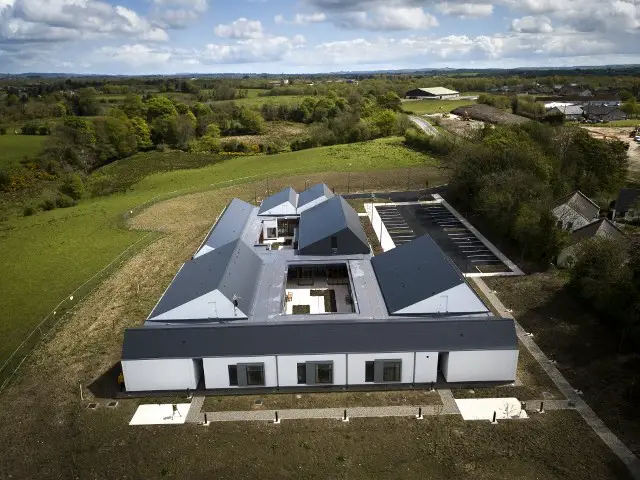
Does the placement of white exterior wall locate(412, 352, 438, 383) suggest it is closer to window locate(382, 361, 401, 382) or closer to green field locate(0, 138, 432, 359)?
window locate(382, 361, 401, 382)

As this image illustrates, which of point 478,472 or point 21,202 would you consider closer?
point 478,472

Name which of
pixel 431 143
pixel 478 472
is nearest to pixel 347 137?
pixel 431 143

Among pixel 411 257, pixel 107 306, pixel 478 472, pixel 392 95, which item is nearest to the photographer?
pixel 478 472

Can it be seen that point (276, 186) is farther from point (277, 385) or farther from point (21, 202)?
point (277, 385)

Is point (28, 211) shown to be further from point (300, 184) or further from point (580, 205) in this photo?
point (580, 205)

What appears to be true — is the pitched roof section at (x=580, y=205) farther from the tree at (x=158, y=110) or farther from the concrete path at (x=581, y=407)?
the tree at (x=158, y=110)

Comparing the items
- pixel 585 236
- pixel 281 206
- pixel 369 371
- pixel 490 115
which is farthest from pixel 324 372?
pixel 490 115
